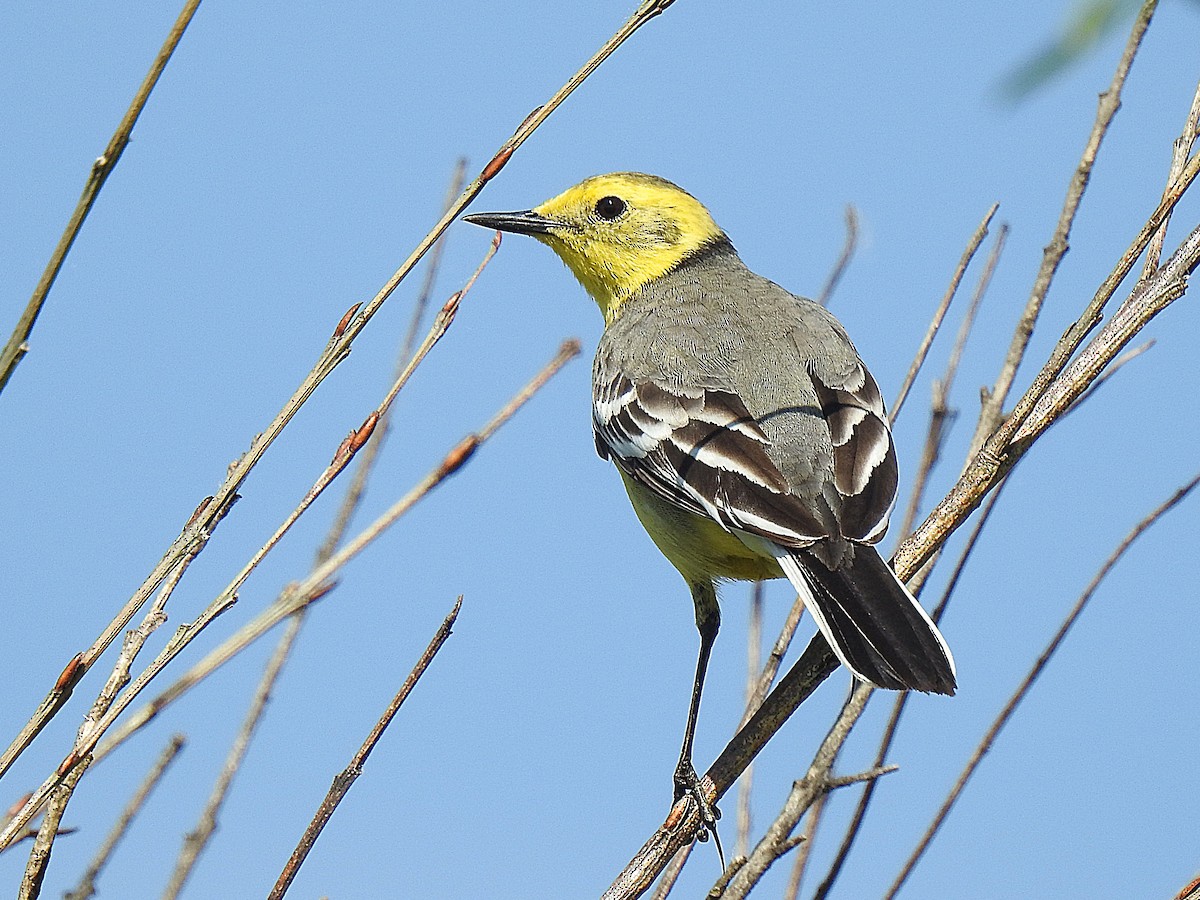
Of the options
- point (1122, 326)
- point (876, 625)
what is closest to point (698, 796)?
point (876, 625)

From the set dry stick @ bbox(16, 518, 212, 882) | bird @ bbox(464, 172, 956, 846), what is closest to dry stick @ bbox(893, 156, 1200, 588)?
bird @ bbox(464, 172, 956, 846)

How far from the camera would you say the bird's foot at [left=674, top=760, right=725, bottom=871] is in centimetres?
326

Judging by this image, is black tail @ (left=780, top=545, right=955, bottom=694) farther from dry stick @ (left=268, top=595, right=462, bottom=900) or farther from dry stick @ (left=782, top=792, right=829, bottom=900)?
dry stick @ (left=268, top=595, right=462, bottom=900)

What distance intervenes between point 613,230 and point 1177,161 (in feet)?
12.0

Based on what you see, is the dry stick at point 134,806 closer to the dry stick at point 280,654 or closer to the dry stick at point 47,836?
the dry stick at point 280,654

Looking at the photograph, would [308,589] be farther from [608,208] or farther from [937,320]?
[608,208]

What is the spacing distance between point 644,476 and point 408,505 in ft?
10.6

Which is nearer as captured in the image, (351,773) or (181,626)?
(181,626)

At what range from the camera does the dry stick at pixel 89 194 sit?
5.89 feet

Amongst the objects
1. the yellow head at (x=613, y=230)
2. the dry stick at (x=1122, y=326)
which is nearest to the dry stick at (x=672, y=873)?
the dry stick at (x=1122, y=326)

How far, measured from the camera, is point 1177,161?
3613 millimetres

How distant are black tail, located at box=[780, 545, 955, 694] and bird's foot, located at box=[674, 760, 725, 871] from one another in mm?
543

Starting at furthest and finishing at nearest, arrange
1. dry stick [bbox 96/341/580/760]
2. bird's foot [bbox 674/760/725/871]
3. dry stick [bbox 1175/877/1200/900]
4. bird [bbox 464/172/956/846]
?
bird [bbox 464/172/956/846] → bird's foot [bbox 674/760/725/871] → dry stick [bbox 1175/877/1200/900] → dry stick [bbox 96/341/580/760]

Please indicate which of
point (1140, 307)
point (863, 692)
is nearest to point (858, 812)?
point (863, 692)
